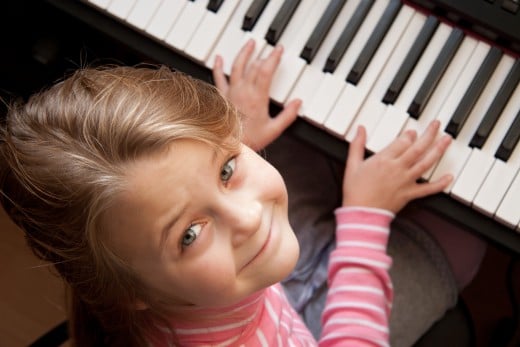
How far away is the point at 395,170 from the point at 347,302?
8.5 inches

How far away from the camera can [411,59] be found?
88 centimetres

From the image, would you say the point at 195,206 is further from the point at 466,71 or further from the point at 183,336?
the point at 466,71

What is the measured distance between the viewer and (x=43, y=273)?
1.20 meters

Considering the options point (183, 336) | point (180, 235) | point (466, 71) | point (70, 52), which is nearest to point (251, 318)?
point (183, 336)

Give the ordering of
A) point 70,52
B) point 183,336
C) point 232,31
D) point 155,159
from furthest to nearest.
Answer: point 70,52 < point 232,31 < point 183,336 < point 155,159

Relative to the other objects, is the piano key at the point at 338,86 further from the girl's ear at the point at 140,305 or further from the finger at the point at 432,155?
the girl's ear at the point at 140,305

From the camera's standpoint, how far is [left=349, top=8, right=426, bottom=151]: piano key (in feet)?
2.87

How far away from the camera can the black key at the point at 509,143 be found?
84 cm

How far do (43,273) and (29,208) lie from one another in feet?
1.89

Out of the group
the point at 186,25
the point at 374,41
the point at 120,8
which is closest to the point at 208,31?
the point at 186,25

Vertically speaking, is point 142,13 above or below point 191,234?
above

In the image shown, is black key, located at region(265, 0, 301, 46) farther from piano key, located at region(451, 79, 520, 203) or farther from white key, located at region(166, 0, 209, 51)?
piano key, located at region(451, 79, 520, 203)

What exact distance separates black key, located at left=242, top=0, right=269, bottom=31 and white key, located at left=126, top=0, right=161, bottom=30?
0.15 meters

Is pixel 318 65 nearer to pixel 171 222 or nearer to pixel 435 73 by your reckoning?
pixel 435 73
